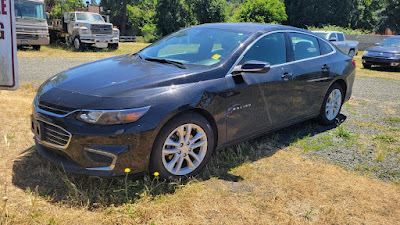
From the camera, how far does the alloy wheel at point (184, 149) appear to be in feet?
10.3

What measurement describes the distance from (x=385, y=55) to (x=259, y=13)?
29.0 meters

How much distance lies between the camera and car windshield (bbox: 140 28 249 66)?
380 centimetres

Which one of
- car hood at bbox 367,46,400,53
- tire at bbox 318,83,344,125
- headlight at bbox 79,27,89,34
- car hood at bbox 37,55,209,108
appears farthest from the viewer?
headlight at bbox 79,27,89,34

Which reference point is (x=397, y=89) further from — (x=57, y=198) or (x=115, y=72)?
(x=57, y=198)

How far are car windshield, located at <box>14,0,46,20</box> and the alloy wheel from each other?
1483 cm

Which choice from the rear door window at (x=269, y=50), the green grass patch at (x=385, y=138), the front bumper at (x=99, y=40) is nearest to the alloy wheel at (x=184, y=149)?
the rear door window at (x=269, y=50)

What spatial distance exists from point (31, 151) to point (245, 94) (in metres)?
2.48

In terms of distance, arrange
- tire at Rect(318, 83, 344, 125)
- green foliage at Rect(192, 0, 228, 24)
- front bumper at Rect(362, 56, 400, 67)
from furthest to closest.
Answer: green foliage at Rect(192, 0, 228, 24)
front bumper at Rect(362, 56, 400, 67)
tire at Rect(318, 83, 344, 125)

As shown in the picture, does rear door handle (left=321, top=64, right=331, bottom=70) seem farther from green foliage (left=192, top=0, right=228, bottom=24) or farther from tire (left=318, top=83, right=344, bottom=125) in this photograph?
green foliage (left=192, top=0, right=228, bottom=24)

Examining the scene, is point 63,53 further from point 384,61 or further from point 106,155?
point 106,155

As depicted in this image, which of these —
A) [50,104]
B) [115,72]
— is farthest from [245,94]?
[50,104]

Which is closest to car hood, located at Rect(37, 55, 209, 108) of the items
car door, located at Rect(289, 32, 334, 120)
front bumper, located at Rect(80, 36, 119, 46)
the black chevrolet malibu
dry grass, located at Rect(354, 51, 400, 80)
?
the black chevrolet malibu

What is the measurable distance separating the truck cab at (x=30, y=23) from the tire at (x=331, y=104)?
47.5ft

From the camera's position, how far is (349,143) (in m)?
4.73
